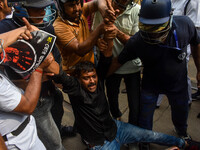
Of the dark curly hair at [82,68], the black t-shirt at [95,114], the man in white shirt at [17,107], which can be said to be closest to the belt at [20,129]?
the man in white shirt at [17,107]

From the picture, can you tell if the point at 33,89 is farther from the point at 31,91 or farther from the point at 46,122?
the point at 46,122

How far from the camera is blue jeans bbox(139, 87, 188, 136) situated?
2.03m

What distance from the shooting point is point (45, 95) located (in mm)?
1816

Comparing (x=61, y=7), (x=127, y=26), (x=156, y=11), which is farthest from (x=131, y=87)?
(x=61, y=7)

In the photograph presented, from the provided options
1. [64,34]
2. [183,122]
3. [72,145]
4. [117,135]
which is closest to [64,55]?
[64,34]

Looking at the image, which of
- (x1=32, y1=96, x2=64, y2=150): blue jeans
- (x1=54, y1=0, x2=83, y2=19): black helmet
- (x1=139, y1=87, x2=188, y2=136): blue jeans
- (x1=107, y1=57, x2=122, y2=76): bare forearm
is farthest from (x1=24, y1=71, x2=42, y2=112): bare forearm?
(x1=139, y1=87, x2=188, y2=136): blue jeans

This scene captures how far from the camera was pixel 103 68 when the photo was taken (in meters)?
1.97

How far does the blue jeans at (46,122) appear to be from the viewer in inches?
70.2

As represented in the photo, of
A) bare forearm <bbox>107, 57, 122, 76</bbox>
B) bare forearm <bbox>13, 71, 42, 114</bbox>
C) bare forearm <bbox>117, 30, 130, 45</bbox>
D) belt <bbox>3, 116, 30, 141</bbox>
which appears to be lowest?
belt <bbox>3, 116, 30, 141</bbox>

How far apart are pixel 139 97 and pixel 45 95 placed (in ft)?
3.84

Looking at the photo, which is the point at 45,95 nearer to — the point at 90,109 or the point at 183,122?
the point at 90,109

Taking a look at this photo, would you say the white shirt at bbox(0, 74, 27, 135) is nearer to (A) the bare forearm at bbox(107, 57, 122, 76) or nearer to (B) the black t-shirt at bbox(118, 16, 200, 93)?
(A) the bare forearm at bbox(107, 57, 122, 76)

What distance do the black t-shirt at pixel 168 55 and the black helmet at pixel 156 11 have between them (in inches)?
8.6

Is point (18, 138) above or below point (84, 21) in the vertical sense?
below
